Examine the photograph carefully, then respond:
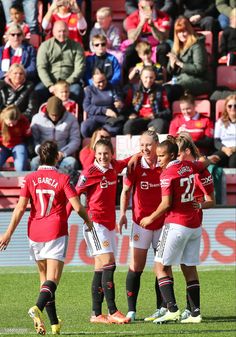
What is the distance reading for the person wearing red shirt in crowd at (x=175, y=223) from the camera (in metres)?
10.8

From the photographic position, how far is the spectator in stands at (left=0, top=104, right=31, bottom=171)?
17078mm

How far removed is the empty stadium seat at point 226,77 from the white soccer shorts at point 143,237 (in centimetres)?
788

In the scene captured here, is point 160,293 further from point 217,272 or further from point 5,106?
point 5,106

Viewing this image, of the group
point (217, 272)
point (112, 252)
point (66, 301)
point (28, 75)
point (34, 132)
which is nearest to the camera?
point (112, 252)

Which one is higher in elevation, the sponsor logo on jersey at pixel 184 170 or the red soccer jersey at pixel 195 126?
the sponsor logo on jersey at pixel 184 170

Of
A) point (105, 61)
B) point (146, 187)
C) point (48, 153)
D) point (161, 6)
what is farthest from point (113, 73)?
point (48, 153)

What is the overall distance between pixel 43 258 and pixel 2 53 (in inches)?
367

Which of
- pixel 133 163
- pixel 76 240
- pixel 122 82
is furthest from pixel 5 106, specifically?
pixel 133 163

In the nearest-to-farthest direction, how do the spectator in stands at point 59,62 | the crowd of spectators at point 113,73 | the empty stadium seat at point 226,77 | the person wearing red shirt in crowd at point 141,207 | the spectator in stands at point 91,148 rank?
the person wearing red shirt in crowd at point 141,207 → the spectator in stands at point 91,148 → the crowd of spectators at point 113,73 → the spectator in stands at point 59,62 → the empty stadium seat at point 226,77

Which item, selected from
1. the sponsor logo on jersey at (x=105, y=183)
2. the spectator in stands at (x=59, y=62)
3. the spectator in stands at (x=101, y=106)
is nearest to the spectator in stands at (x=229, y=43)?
the spectator in stands at (x=101, y=106)

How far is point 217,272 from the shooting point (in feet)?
49.3

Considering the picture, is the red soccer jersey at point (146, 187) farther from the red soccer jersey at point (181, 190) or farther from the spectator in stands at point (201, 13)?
the spectator in stands at point (201, 13)

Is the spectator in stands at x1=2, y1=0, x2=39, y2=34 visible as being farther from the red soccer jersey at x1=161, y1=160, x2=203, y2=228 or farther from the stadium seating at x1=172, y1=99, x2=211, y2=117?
the red soccer jersey at x1=161, y1=160, x2=203, y2=228

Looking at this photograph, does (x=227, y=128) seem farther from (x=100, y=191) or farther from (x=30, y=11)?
(x=100, y=191)
